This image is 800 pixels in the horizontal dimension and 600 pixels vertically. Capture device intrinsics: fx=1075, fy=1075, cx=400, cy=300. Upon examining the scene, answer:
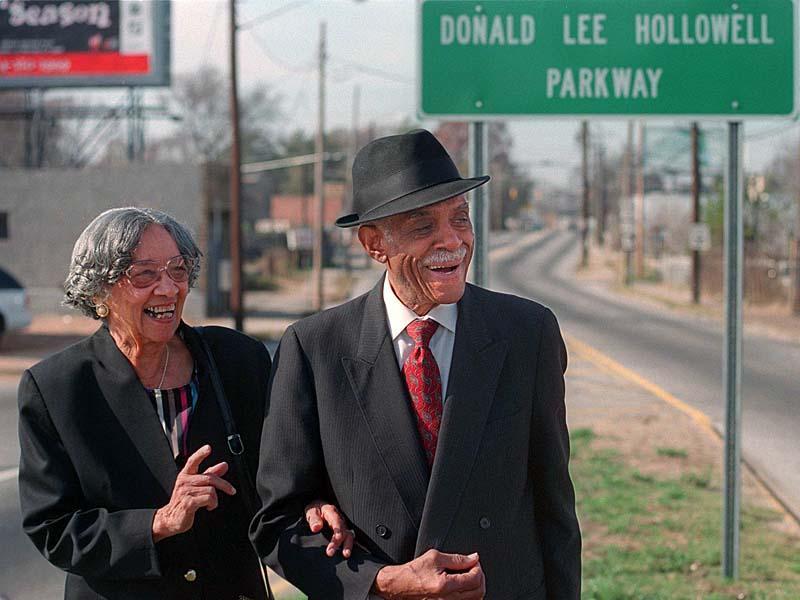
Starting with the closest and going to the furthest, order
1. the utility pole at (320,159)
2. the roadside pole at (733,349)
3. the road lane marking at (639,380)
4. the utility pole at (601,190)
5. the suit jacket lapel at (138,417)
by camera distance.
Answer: the suit jacket lapel at (138,417) < the roadside pole at (733,349) < the road lane marking at (639,380) < the utility pole at (320,159) < the utility pole at (601,190)

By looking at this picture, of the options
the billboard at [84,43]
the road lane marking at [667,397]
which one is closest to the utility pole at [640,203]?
the billboard at [84,43]

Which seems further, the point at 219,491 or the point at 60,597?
the point at 60,597

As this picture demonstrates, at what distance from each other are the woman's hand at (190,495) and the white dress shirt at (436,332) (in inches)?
19.7

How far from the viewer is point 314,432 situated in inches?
95.1

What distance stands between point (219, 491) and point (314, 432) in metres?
0.39

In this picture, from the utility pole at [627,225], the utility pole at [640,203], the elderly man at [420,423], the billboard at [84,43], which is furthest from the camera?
the utility pole at [640,203]

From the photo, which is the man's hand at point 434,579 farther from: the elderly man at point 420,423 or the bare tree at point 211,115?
the bare tree at point 211,115

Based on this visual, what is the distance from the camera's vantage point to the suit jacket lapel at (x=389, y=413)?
234 centimetres

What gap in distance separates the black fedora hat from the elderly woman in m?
0.55

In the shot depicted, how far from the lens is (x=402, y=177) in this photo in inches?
94.3

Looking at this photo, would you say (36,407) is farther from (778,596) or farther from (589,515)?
(589,515)

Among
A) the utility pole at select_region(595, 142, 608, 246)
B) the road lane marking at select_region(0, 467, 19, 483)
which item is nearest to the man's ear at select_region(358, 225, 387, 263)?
the road lane marking at select_region(0, 467, 19, 483)

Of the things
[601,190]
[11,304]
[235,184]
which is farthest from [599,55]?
[601,190]

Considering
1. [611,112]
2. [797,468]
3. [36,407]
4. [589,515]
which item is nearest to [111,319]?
[36,407]
